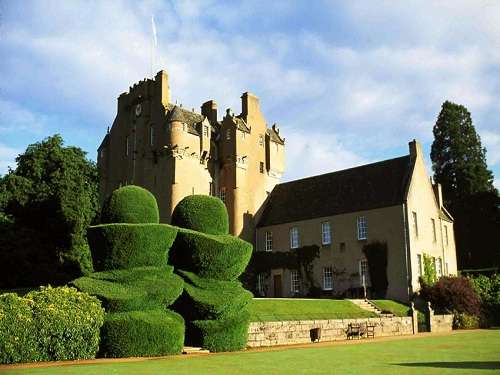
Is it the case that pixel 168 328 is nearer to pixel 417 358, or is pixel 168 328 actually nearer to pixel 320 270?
pixel 417 358

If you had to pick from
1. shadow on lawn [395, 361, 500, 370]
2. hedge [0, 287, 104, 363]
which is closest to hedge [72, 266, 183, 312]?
hedge [0, 287, 104, 363]

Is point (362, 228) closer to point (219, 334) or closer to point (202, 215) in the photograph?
point (202, 215)

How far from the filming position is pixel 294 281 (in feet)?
144

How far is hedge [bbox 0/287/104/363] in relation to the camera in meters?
17.7

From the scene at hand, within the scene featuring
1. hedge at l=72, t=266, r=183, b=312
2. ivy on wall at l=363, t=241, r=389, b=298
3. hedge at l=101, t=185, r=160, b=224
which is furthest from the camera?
ivy on wall at l=363, t=241, r=389, b=298

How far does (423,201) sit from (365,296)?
8.85 m

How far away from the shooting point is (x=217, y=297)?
22219 mm

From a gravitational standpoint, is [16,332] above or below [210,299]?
below

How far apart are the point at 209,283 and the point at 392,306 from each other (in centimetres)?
1793

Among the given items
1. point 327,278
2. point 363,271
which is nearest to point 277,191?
point 327,278

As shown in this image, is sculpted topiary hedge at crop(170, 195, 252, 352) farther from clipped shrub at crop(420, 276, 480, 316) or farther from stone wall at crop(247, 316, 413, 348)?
clipped shrub at crop(420, 276, 480, 316)

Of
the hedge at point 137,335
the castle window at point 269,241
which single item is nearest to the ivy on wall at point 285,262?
the castle window at point 269,241

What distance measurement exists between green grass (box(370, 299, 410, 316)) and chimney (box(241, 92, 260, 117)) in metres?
19.7

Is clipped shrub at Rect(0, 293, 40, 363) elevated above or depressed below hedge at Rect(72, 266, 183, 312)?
below
